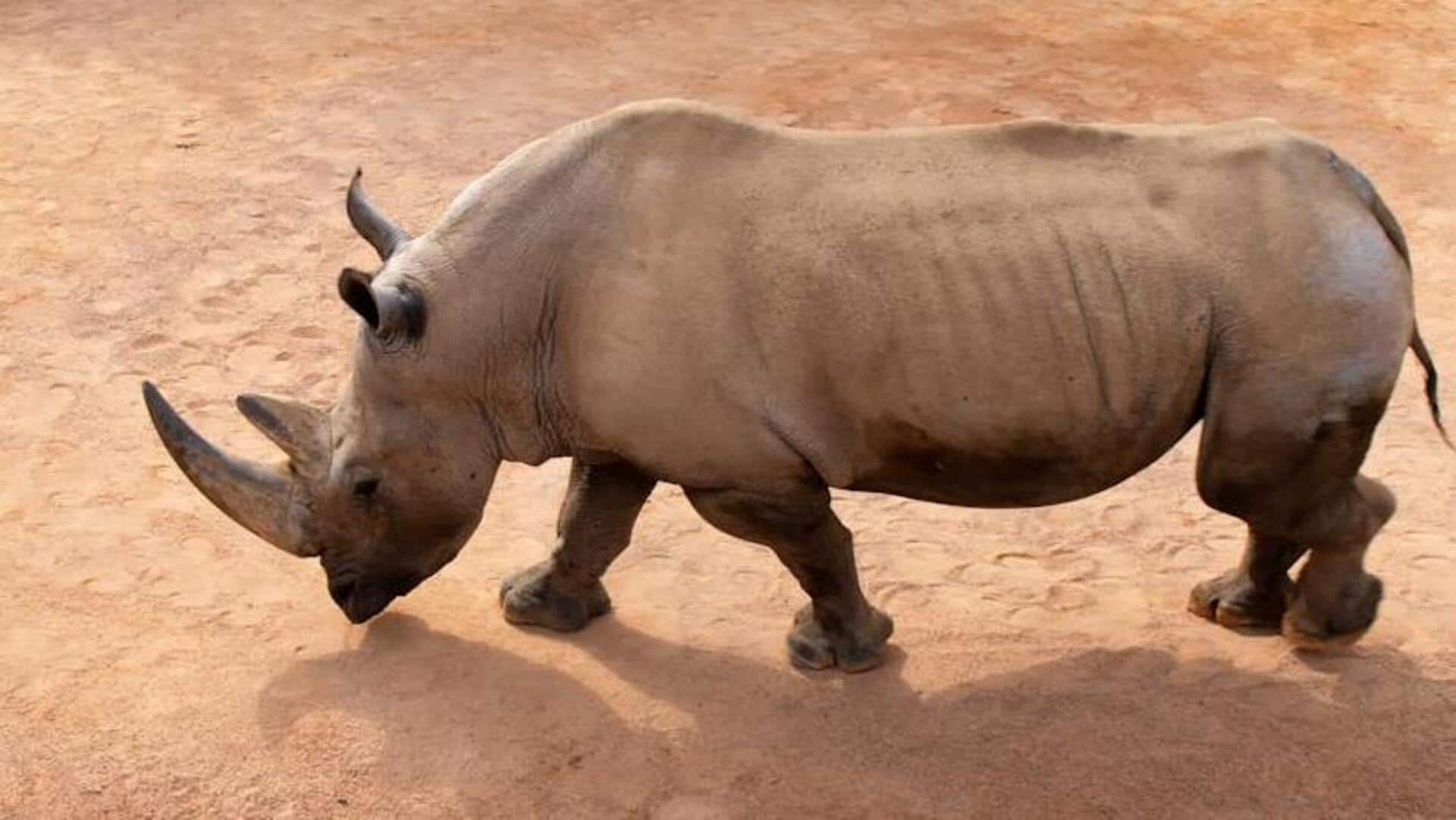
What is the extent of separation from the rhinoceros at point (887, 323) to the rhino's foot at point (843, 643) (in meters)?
0.46

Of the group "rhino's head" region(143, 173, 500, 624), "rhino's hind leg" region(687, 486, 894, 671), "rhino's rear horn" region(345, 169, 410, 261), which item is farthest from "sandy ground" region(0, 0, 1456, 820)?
"rhino's rear horn" region(345, 169, 410, 261)

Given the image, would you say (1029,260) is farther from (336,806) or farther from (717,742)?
(336,806)

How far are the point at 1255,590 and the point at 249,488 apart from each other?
3284mm

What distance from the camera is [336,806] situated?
567 cm

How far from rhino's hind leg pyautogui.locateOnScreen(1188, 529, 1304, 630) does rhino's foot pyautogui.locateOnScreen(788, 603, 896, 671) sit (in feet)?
3.72

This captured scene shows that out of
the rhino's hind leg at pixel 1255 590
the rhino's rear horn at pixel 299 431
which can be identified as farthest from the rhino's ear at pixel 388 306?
the rhino's hind leg at pixel 1255 590

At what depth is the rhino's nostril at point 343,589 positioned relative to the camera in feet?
20.3

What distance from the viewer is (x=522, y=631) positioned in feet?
21.6

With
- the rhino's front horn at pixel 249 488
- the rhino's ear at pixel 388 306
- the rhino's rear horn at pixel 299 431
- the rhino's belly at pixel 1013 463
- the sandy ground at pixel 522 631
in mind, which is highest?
the rhino's ear at pixel 388 306

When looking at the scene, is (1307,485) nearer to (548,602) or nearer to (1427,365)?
(1427,365)

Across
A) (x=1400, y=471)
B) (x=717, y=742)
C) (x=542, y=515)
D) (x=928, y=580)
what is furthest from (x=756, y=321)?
(x=1400, y=471)

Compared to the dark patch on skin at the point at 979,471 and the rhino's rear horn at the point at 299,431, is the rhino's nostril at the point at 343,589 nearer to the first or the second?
the rhino's rear horn at the point at 299,431

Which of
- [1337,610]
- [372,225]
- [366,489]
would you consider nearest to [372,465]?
[366,489]

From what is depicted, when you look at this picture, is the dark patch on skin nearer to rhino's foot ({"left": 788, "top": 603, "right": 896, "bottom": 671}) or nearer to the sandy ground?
rhino's foot ({"left": 788, "top": 603, "right": 896, "bottom": 671})
